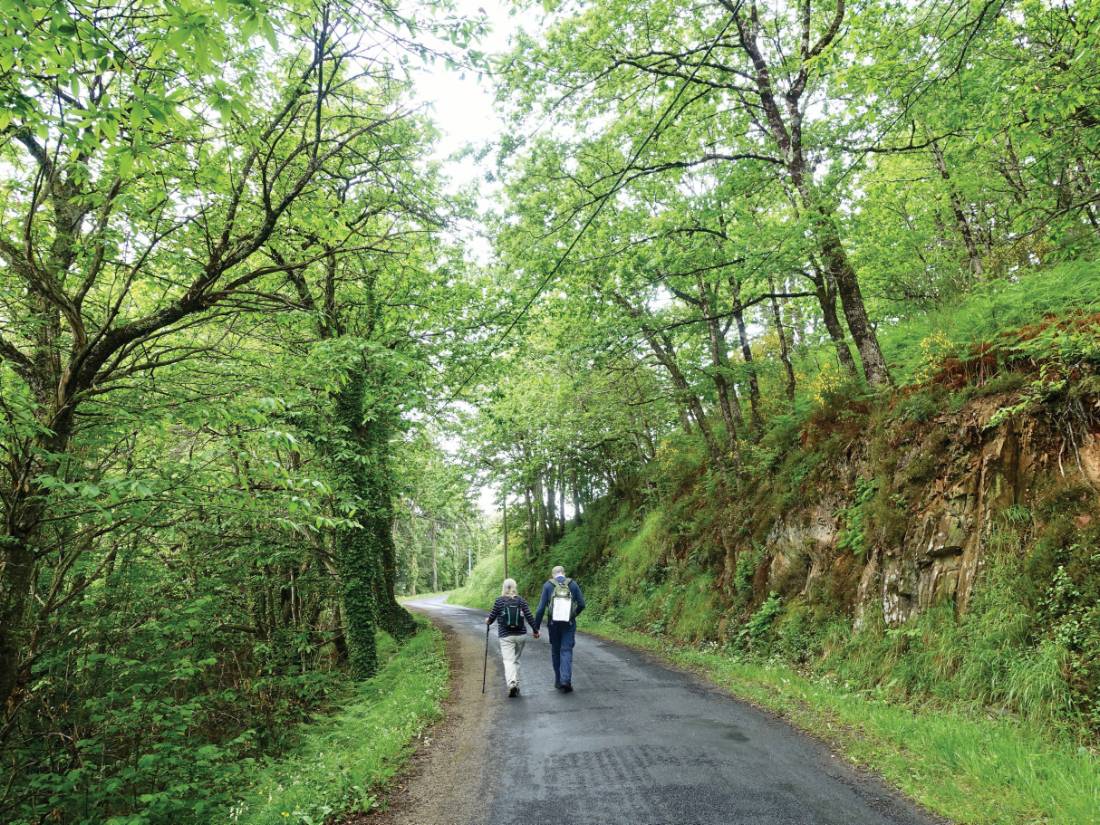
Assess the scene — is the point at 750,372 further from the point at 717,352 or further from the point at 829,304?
the point at 829,304

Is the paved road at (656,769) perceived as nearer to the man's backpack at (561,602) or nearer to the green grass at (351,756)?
the green grass at (351,756)

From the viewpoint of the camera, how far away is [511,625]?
8930mm

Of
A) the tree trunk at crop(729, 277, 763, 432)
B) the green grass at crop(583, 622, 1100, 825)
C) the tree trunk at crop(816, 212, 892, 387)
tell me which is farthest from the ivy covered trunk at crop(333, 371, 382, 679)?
the tree trunk at crop(816, 212, 892, 387)

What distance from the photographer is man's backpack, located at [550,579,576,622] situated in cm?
880

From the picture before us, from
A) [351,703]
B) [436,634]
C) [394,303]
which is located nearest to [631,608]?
[436,634]

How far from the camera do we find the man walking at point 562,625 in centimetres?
867

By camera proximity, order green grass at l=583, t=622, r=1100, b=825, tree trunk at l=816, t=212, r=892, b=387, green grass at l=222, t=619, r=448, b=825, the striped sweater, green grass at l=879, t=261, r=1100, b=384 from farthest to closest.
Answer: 1. the striped sweater
2. tree trunk at l=816, t=212, r=892, b=387
3. green grass at l=879, t=261, r=1100, b=384
4. green grass at l=222, t=619, r=448, b=825
5. green grass at l=583, t=622, r=1100, b=825

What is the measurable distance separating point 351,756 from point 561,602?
3706mm

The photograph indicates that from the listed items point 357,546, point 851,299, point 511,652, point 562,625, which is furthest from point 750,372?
point 357,546

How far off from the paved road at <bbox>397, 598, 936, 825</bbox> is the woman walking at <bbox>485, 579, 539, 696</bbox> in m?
0.60

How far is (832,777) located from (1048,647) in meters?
2.53

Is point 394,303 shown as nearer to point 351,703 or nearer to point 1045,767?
point 351,703

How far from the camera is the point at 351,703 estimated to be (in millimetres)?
10117

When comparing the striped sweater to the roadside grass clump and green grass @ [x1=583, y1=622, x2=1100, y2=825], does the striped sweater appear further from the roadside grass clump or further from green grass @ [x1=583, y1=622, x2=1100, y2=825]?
the roadside grass clump
